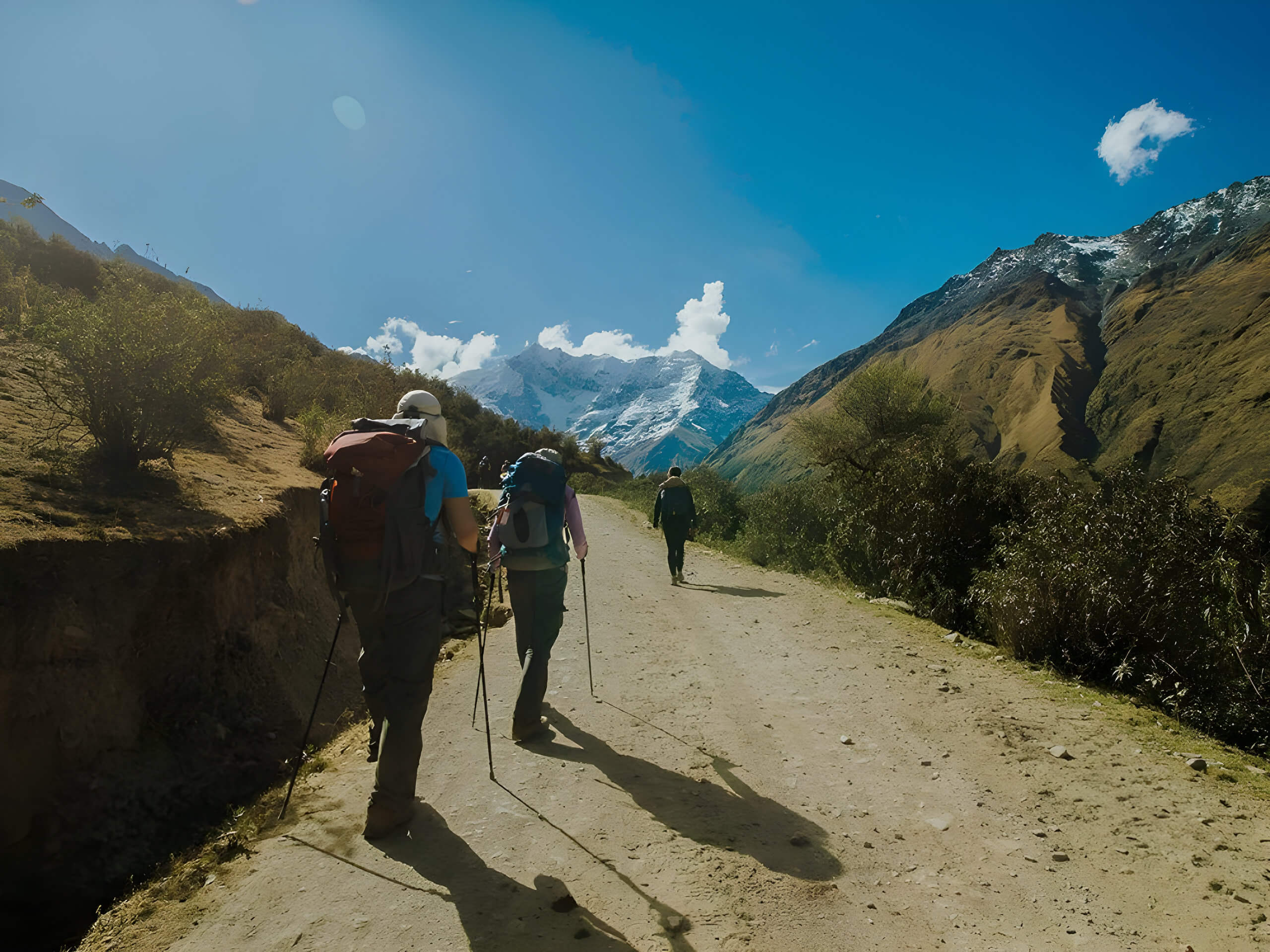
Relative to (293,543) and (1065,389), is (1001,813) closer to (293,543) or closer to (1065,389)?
(293,543)

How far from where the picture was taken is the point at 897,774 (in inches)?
175

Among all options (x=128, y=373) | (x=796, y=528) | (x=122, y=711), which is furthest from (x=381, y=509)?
(x=796, y=528)

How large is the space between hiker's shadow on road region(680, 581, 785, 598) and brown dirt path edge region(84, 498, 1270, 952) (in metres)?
4.67

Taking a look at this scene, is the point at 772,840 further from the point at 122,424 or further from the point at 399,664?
the point at 122,424

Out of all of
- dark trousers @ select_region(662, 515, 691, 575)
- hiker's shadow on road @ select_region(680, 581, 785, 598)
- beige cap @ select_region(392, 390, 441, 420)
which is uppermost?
beige cap @ select_region(392, 390, 441, 420)

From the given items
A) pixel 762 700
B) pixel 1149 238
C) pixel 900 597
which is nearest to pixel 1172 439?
pixel 900 597

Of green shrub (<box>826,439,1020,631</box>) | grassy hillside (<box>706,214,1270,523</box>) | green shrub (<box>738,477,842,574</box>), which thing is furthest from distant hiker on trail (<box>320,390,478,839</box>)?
grassy hillside (<box>706,214,1270,523</box>)

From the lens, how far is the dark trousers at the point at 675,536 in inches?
479

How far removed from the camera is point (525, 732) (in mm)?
5078

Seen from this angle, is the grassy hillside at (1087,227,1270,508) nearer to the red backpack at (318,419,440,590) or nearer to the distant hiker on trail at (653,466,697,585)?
the distant hiker on trail at (653,466,697,585)

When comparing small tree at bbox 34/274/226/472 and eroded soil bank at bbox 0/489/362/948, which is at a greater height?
small tree at bbox 34/274/226/472

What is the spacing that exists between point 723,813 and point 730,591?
301 inches

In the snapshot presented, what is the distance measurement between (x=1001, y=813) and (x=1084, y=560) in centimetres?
390

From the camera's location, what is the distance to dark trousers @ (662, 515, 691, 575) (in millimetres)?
12164
